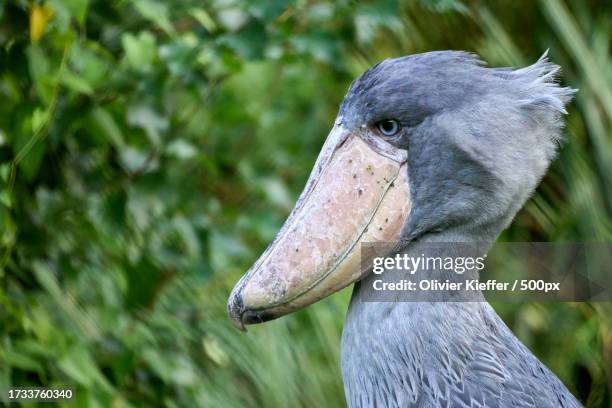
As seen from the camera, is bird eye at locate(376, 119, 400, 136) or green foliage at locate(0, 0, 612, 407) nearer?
bird eye at locate(376, 119, 400, 136)

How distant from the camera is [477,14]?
3.13m

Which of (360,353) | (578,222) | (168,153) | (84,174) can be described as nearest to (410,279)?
A: (360,353)

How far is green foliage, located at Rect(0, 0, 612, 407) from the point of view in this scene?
7.04 ft

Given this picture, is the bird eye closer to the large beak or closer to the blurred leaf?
the large beak

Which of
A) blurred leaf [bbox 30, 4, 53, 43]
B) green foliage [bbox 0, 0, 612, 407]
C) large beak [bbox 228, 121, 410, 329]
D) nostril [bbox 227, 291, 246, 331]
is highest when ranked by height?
blurred leaf [bbox 30, 4, 53, 43]

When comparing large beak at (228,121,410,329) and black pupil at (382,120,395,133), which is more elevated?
black pupil at (382,120,395,133)

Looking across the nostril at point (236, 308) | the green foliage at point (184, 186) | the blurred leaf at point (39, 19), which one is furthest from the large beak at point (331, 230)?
the blurred leaf at point (39, 19)

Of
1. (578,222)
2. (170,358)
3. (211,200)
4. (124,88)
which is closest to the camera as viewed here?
(124,88)

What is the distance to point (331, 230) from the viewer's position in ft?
5.11

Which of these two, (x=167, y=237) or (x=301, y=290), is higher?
(x=167, y=237)

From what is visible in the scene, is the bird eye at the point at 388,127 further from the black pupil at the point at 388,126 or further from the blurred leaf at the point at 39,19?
the blurred leaf at the point at 39,19

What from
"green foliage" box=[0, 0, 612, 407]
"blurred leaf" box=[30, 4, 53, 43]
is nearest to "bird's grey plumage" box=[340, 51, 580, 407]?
"green foliage" box=[0, 0, 612, 407]

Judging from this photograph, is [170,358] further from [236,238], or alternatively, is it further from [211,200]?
[211,200]

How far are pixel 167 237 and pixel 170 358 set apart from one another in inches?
12.9
